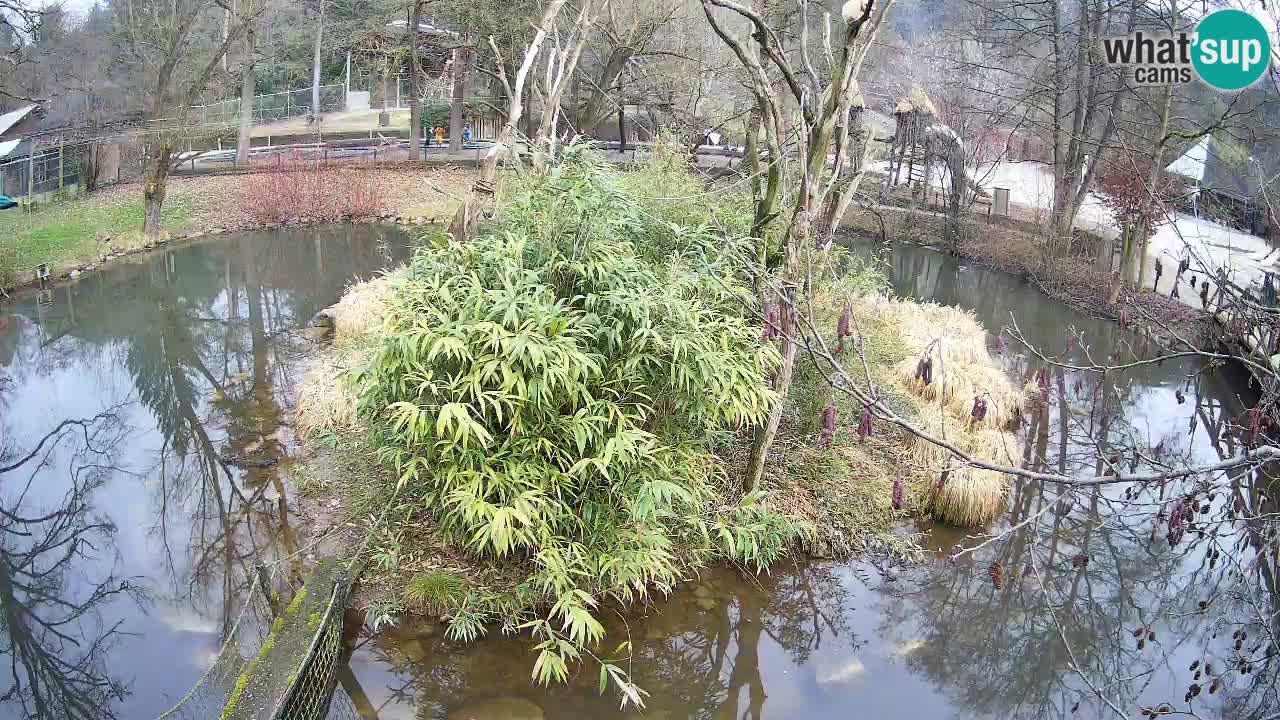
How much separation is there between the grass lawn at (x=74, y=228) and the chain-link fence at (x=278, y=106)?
2.79 meters

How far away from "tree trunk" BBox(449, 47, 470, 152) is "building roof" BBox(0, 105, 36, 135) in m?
7.80

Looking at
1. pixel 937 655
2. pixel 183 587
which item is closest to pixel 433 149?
pixel 183 587

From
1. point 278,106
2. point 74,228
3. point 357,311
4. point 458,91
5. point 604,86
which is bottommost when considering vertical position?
point 357,311

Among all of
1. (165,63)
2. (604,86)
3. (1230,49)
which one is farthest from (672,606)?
(604,86)

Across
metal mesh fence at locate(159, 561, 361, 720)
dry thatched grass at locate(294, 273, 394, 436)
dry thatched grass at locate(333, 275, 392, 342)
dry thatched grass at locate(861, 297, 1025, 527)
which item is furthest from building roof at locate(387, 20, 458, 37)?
metal mesh fence at locate(159, 561, 361, 720)

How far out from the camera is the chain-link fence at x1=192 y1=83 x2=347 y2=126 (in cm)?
2181

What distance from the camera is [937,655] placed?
5.62 metres

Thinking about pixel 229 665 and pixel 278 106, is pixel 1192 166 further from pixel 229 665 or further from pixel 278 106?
pixel 278 106

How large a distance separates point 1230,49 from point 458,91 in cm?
1634

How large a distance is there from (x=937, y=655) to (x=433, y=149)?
19541 millimetres

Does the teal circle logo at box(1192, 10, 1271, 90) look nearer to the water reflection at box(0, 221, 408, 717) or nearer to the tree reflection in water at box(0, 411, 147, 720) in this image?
the water reflection at box(0, 221, 408, 717)

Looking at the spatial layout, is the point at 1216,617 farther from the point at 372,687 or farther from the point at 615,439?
the point at 372,687

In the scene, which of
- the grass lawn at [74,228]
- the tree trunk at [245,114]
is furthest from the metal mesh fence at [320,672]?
the tree trunk at [245,114]

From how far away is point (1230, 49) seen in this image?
821 cm
